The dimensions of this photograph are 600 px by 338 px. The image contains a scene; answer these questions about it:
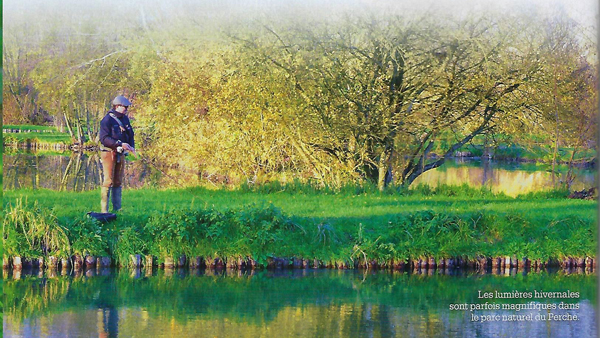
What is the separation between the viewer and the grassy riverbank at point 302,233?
12.7 metres

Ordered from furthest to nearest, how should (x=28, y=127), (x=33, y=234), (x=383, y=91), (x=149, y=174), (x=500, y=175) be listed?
1. (x=28, y=127)
2. (x=500, y=175)
3. (x=149, y=174)
4. (x=383, y=91)
5. (x=33, y=234)

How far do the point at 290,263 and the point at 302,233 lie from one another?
52cm

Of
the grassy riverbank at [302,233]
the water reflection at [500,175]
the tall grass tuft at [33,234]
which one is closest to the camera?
the tall grass tuft at [33,234]

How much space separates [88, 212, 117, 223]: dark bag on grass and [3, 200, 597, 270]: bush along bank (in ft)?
0.38

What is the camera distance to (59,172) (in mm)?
30062

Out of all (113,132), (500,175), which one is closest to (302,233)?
(113,132)

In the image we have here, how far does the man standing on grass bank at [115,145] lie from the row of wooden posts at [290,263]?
1.36 meters

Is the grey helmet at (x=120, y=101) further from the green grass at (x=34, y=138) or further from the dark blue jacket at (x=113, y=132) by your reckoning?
the green grass at (x=34, y=138)

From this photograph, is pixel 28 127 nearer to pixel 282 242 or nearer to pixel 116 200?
pixel 116 200

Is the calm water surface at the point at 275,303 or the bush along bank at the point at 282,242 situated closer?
the calm water surface at the point at 275,303

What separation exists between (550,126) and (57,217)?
503 inches

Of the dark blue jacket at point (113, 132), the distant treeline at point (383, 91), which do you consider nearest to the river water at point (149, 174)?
the distant treeline at point (383, 91)

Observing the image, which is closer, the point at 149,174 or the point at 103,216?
the point at 103,216

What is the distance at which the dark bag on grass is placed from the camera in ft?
42.9
